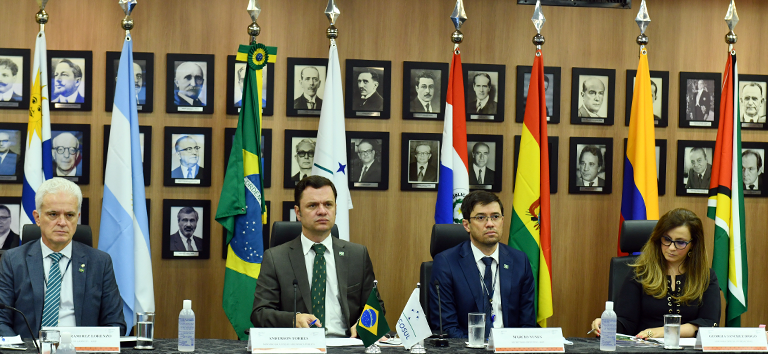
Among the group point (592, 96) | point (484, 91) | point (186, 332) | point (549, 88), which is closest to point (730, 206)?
point (592, 96)

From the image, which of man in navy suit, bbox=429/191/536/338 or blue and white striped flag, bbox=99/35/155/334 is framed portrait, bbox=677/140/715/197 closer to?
man in navy suit, bbox=429/191/536/338

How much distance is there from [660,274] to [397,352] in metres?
1.61

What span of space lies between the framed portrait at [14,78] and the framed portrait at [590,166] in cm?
395

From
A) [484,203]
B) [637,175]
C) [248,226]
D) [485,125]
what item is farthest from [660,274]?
[248,226]

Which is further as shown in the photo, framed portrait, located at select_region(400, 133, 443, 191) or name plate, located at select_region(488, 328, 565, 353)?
framed portrait, located at select_region(400, 133, 443, 191)

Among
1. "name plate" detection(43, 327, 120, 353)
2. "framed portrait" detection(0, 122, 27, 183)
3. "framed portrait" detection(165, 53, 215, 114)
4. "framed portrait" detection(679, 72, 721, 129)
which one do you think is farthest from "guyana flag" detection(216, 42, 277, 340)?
"framed portrait" detection(679, 72, 721, 129)

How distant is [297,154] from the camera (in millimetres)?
5293

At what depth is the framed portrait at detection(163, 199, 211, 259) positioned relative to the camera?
17.0 feet

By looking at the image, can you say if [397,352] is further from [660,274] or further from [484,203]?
[660,274]

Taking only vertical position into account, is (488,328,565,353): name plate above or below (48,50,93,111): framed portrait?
below

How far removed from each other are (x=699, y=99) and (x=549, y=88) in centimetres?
119

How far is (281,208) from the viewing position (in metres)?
5.32

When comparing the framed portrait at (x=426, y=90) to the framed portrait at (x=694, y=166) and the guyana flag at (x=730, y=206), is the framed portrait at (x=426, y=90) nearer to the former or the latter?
the framed portrait at (x=694, y=166)

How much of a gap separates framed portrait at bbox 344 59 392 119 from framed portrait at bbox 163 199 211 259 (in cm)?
126
